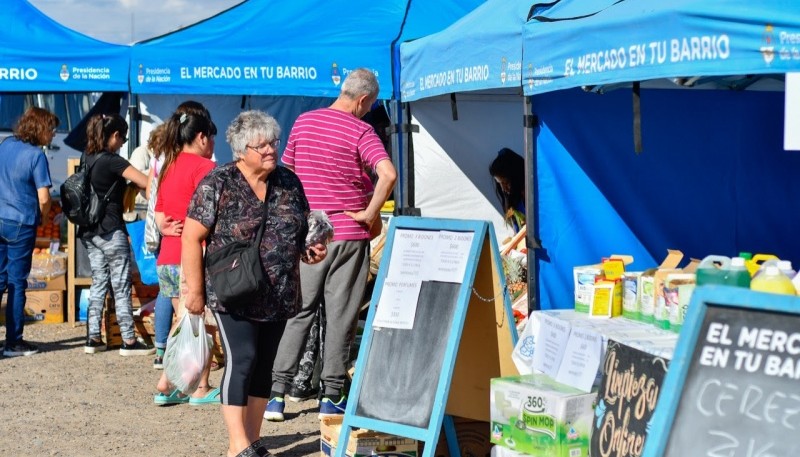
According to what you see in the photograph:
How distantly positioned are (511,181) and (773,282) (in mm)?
4469

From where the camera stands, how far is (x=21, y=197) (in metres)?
9.02

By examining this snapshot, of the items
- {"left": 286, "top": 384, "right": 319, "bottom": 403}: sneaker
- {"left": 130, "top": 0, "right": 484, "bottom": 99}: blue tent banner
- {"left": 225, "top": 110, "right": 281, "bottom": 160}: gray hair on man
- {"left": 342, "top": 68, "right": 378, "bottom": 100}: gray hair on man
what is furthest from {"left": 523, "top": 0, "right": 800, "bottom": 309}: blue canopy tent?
{"left": 130, "top": 0, "right": 484, "bottom": 99}: blue tent banner

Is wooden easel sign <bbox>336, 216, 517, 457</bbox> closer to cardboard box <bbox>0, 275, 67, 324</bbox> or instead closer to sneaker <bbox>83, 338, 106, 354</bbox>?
sneaker <bbox>83, 338, 106, 354</bbox>

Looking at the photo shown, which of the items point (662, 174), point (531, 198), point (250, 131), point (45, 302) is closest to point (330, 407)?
point (531, 198)

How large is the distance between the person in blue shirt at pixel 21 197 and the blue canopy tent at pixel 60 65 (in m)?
0.27

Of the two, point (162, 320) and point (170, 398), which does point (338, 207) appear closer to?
point (170, 398)

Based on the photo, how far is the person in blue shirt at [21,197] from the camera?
904cm

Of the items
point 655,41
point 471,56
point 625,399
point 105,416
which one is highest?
point 471,56

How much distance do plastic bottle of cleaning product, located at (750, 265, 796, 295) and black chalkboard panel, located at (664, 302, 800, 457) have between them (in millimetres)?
852

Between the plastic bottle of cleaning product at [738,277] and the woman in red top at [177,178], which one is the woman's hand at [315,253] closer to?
the woman in red top at [177,178]

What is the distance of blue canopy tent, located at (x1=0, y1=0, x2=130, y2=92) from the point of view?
9117mm

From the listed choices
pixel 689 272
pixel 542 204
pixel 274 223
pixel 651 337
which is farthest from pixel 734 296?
pixel 542 204

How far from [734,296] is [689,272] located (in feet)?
5.33

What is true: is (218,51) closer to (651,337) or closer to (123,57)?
(123,57)
